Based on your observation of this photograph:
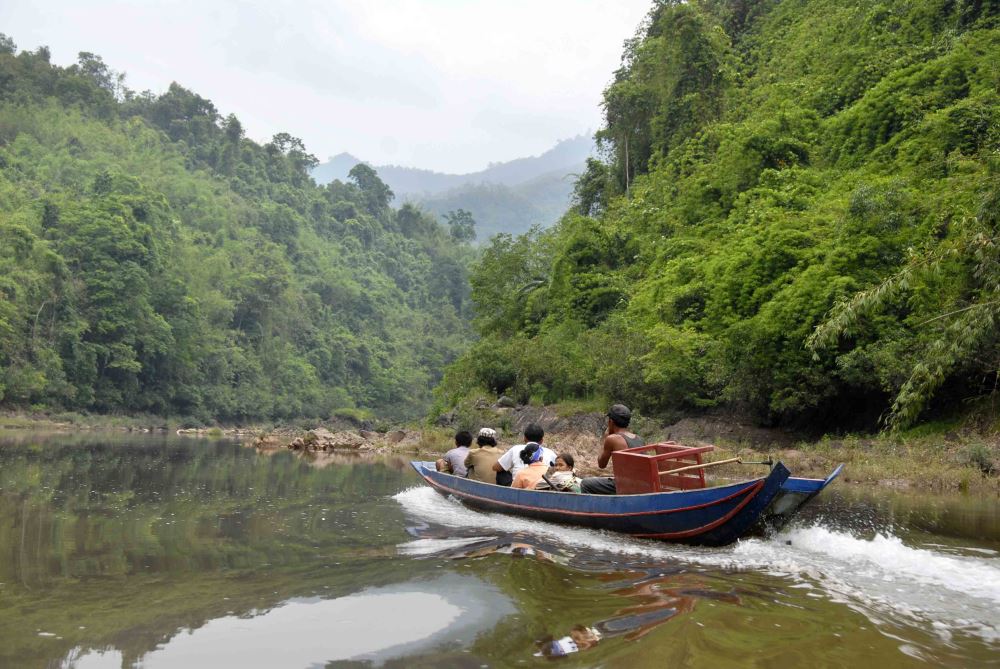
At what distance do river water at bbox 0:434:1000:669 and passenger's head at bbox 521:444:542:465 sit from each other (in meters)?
1.12

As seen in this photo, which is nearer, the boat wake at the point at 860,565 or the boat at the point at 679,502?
the boat wake at the point at 860,565

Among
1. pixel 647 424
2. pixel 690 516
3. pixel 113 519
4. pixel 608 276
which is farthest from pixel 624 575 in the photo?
pixel 608 276

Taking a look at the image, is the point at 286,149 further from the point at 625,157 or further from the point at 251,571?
the point at 251,571

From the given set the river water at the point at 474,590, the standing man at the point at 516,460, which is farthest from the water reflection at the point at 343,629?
the standing man at the point at 516,460

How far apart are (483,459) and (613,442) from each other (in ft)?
10.3

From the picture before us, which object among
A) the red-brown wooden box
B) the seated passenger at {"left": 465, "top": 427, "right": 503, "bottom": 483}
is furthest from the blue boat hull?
the seated passenger at {"left": 465, "top": 427, "right": 503, "bottom": 483}

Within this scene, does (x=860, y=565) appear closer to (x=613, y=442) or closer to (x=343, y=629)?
(x=613, y=442)

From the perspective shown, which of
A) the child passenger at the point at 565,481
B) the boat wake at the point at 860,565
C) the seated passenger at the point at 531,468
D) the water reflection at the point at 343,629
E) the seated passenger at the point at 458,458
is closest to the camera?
the water reflection at the point at 343,629

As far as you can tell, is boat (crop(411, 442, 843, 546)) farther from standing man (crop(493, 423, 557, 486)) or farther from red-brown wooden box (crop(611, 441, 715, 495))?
standing man (crop(493, 423, 557, 486))

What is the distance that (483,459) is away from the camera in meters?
11.8

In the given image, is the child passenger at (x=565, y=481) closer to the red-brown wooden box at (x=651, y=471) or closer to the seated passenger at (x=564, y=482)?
the seated passenger at (x=564, y=482)

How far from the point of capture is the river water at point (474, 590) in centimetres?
452

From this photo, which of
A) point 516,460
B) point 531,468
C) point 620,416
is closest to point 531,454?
point 531,468

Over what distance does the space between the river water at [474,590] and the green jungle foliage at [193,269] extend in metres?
39.4
